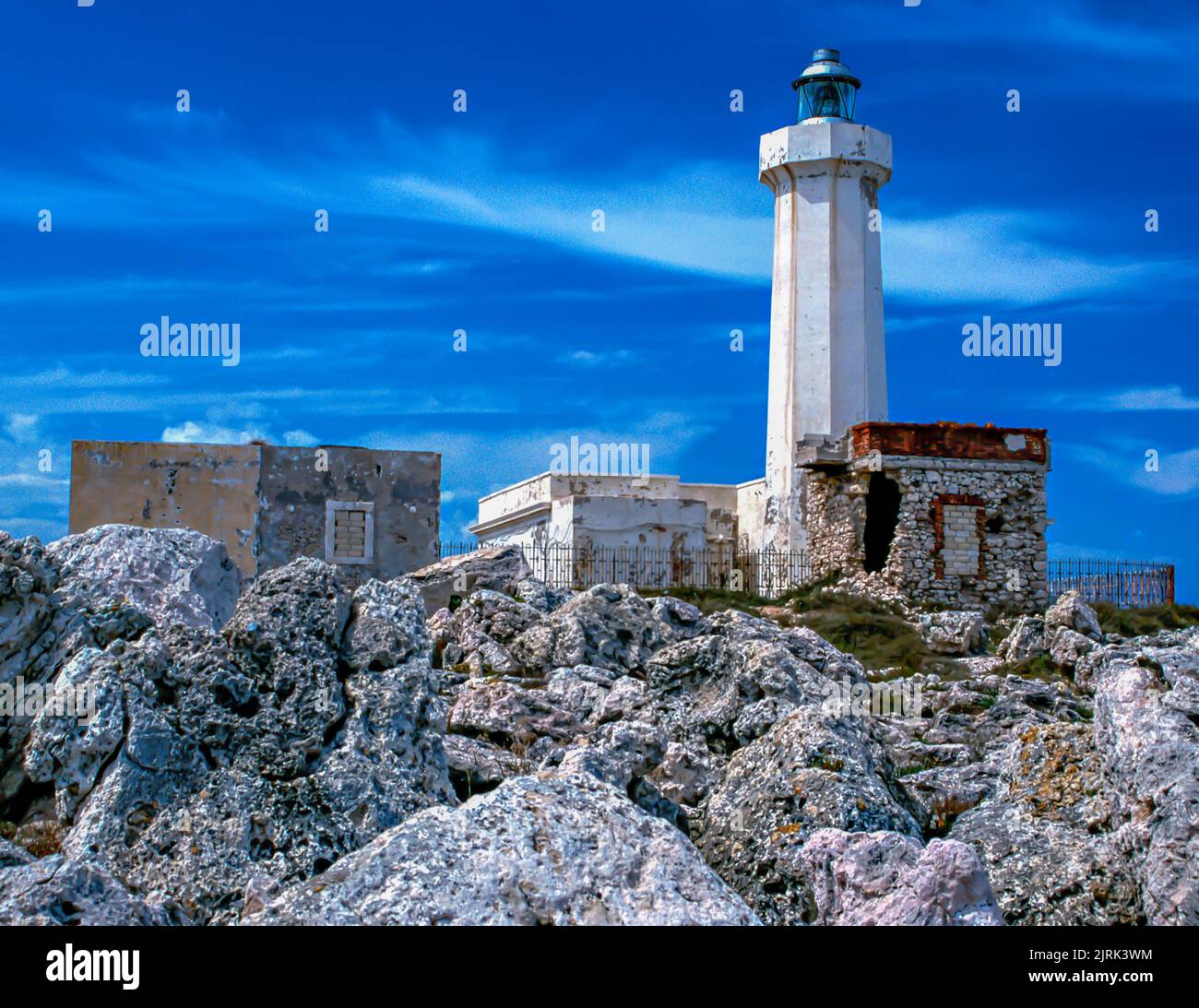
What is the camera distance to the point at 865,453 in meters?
29.6

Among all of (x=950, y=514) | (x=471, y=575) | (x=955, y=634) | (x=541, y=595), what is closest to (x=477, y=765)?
(x=541, y=595)

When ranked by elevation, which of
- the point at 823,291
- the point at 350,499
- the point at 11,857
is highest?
the point at 823,291

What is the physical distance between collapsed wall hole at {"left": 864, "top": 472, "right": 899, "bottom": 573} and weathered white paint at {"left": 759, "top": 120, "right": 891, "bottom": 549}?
248 centimetres

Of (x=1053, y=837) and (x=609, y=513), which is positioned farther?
(x=609, y=513)

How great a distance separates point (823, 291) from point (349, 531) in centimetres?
1429

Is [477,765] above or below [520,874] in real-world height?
above

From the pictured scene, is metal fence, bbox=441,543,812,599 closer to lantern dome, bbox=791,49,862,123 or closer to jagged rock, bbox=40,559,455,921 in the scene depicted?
lantern dome, bbox=791,49,862,123

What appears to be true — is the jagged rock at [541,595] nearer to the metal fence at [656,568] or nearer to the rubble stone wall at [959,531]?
the metal fence at [656,568]

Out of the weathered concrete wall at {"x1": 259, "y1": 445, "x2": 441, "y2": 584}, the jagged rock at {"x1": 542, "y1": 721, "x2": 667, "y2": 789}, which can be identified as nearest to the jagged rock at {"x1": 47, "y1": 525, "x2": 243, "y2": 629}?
the jagged rock at {"x1": 542, "y1": 721, "x2": 667, "y2": 789}

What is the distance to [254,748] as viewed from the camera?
6844mm

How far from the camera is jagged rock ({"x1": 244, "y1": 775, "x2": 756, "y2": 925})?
16.0ft

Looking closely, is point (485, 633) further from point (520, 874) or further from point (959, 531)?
point (959, 531)
